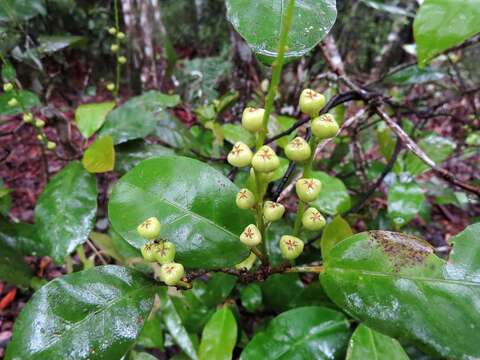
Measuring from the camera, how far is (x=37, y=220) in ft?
2.99

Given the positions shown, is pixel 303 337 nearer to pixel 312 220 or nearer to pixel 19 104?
pixel 312 220

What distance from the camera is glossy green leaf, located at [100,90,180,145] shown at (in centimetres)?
106

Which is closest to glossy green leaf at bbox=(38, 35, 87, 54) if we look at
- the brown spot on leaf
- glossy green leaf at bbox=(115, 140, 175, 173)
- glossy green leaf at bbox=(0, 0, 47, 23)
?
glossy green leaf at bbox=(0, 0, 47, 23)

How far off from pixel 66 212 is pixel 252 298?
1.73ft

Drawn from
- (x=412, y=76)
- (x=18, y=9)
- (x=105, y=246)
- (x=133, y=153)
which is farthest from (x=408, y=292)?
(x=18, y=9)

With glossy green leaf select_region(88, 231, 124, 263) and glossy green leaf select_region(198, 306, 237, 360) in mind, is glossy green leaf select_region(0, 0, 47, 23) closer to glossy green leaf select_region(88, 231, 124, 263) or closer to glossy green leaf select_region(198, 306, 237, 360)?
glossy green leaf select_region(88, 231, 124, 263)

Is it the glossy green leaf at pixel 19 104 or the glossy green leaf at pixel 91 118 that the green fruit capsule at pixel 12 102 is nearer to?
the glossy green leaf at pixel 19 104

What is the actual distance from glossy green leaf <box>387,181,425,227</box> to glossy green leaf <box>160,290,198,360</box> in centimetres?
61

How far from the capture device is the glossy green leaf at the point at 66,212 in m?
0.87

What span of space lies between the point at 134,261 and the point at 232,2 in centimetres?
81

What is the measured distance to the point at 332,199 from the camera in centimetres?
96

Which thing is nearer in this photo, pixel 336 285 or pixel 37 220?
pixel 336 285

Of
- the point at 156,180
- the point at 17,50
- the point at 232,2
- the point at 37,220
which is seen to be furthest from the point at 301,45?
the point at 17,50

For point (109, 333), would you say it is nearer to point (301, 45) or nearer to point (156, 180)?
point (156, 180)
